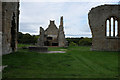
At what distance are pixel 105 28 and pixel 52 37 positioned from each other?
60.8 feet

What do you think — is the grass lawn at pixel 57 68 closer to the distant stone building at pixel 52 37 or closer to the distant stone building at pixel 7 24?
the distant stone building at pixel 7 24

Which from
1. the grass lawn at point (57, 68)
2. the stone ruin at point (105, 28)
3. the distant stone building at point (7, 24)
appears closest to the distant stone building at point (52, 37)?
the stone ruin at point (105, 28)

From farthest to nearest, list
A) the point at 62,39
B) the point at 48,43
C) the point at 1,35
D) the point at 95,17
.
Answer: the point at 48,43, the point at 62,39, the point at 95,17, the point at 1,35

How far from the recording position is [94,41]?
13680 millimetres

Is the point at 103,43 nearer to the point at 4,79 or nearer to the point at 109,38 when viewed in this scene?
the point at 109,38

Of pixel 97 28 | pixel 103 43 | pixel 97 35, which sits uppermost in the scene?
pixel 97 28

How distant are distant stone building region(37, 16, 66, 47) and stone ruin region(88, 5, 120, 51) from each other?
12534 mm

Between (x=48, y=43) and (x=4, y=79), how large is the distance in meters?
26.1

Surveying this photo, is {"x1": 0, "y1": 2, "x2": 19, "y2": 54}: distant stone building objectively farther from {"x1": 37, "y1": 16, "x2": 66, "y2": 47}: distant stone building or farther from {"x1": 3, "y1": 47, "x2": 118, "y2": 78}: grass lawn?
{"x1": 37, "y1": 16, "x2": 66, "y2": 47}: distant stone building

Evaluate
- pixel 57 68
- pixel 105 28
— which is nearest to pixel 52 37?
pixel 105 28

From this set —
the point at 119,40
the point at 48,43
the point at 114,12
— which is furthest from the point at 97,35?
the point at 48,43

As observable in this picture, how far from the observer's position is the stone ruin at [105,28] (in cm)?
1284

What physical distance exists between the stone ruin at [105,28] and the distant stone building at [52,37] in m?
12.5

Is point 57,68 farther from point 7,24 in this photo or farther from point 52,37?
point 52,37
